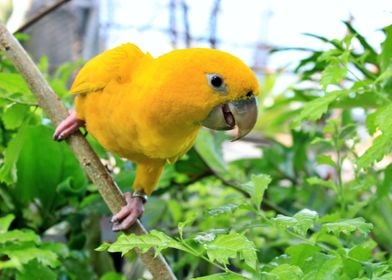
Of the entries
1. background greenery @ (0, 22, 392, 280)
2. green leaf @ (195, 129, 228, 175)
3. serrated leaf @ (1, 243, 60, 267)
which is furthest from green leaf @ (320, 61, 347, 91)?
green leaf @ (195, 129, 228, 175)

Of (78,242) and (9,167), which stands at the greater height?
(9,167)

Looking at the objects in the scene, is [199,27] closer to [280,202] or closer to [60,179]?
[280,202]

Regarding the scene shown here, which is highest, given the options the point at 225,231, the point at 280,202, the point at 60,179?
the point at 225,231

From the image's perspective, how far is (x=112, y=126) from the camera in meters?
0.73

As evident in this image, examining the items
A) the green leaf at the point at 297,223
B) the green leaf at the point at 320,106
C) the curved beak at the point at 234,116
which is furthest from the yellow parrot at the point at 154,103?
the green leaf at the point at 297,223

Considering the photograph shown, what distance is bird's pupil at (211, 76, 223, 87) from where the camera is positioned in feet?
2.12

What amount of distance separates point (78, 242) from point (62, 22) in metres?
1.11

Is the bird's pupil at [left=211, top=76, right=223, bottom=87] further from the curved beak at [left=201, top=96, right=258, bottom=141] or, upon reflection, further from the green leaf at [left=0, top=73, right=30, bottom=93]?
the green leaf at [left=0, top=73, right=30, bottom=93]

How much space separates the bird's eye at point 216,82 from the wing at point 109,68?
0.13 meters

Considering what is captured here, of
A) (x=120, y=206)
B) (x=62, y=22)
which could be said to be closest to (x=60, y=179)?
(x=120, y=206)

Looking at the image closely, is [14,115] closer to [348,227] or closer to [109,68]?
[109,68]

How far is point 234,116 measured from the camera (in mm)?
670

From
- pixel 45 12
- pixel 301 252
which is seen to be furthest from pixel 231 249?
pixel 45 12

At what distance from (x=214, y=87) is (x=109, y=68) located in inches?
6.2
